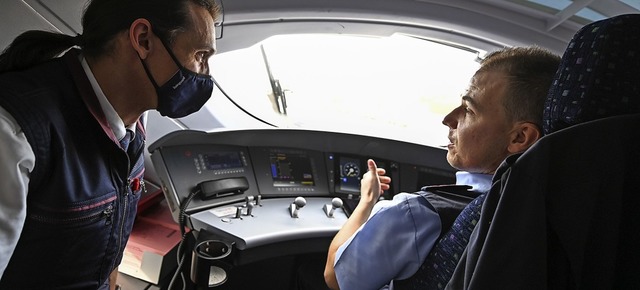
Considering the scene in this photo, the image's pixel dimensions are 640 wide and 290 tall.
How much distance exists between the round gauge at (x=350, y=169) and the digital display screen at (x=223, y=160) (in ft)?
1.94

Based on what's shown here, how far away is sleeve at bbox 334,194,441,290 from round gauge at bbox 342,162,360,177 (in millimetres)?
1102

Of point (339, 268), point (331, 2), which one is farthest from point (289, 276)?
point (331, 2)

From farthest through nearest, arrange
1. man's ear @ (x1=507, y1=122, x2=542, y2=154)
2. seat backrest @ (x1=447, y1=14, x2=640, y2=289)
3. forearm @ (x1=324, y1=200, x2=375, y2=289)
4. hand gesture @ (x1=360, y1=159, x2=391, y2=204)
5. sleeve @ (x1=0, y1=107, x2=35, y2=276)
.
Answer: hand gesture @ (x1=360, y1=159, x2=391, y2=204) → forearm @ (x1=324, y1=200, x2=375, y2=289) → man's ear @ (x1=507, y1=122, x2=542, y2=154) → sleeve @ (x1=0, y1=107, x2=35, y2=276) → seat backrest @ (x1=447, y1=14, x2=640, y2=289)

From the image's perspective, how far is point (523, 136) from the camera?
93 cm

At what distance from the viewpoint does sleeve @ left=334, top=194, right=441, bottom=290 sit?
1.00 m

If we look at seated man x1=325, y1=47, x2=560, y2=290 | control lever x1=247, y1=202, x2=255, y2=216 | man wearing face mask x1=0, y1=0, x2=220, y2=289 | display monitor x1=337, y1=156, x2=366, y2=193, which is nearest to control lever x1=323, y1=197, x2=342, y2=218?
display monitor x1=337, y1=156, x2=366, y2=193

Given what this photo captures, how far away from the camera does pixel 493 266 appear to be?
63cm

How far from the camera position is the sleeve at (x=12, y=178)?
0.73 m

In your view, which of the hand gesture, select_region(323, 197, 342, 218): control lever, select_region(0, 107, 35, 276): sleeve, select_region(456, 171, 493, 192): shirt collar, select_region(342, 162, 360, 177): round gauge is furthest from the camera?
select_region(342, 162, 360, 177): round gauge

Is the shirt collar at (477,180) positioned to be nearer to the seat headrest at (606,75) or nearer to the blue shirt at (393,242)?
the blue shirt at (393,242)

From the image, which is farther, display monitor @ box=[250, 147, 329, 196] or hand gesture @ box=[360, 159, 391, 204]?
display monitor @ box=[250, 147, 329, 196]

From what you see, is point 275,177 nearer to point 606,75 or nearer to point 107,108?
point 107,108

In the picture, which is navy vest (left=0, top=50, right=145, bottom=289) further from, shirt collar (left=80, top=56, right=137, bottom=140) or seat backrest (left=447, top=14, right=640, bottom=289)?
seat backrest (left=447, top=14, right=640, bottom=289)

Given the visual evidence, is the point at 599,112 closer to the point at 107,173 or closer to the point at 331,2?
the point at 107,173
